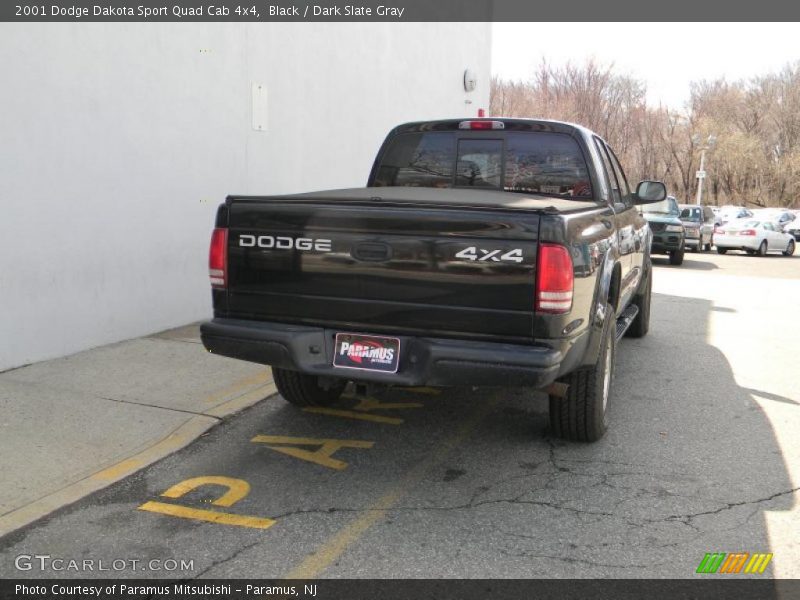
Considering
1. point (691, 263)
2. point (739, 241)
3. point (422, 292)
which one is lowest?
point (691, 263)

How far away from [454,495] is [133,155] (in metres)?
4.88

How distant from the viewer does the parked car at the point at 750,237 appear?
23.5 metres

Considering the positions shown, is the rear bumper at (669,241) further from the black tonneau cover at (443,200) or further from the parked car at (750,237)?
the black tonneau cover at (443,200)

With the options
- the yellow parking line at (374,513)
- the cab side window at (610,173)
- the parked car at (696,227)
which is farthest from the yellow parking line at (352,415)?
the parked car at (696,227)

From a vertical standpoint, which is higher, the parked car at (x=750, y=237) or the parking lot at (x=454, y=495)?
the parked car at (x=750, y=237)

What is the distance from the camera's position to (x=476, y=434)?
4965 mm

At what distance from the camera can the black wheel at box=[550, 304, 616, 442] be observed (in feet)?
14.8

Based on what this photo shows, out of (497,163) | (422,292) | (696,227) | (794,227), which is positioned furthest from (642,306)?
(794,227)

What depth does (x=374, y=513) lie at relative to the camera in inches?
147

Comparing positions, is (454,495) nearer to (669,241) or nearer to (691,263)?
(669,241)

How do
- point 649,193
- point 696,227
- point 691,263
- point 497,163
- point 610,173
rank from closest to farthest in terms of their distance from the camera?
1. point 497,163
2. point 610,173
3. point 649,193
4. point 691,263
5. point 696,227

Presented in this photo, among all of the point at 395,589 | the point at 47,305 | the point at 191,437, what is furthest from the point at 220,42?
the point at 395,589

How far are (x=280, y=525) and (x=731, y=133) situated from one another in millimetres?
59113

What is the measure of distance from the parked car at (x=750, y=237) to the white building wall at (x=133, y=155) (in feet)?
57.2
